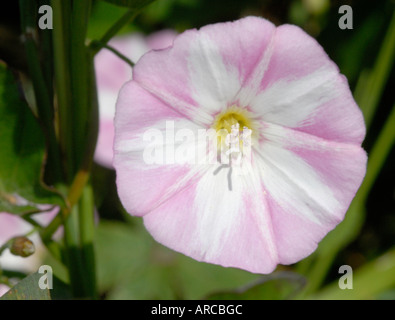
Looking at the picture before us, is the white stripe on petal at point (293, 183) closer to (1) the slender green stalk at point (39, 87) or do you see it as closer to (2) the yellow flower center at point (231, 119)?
(2) the yellow flower center at point (231, 119)

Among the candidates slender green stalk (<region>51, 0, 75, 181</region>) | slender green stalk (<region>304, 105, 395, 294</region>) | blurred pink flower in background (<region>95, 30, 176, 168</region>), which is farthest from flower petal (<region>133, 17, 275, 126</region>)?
slender green stalk (<region>304, 105, 395, 294</region>)

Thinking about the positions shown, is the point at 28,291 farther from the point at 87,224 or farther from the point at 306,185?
the point at 306,185

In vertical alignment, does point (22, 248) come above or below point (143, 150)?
below

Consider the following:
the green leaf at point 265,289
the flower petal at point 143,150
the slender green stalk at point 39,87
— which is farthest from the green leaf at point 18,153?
the green leaf at point 265,289

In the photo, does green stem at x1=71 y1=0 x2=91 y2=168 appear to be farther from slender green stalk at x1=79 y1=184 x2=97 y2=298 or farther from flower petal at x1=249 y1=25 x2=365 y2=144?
flower petal at x1=249 y1=25 x2=365 y2=144

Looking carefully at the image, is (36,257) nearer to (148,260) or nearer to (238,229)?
(148,260)

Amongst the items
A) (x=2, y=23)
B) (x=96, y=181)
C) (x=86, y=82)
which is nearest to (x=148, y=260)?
(x=96, y=181)

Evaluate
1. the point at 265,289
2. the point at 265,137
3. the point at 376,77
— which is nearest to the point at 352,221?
the point at 376,77
